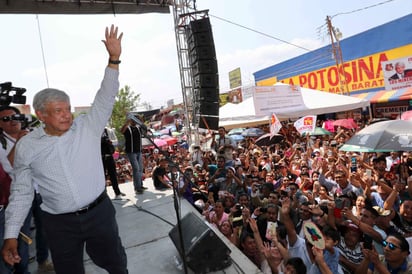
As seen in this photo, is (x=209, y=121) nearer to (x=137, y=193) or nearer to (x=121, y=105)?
(x=137, y=193)

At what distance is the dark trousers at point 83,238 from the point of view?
4.90 ft

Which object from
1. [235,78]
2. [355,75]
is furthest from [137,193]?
[235,78]

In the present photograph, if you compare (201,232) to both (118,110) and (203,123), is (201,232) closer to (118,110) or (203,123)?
(203,123)

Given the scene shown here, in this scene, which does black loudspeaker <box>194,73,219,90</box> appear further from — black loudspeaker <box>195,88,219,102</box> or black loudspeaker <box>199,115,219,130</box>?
black loudspeaker <box>199,115,219,130</box>

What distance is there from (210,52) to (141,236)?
5.29m

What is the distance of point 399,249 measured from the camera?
2445 millimetres

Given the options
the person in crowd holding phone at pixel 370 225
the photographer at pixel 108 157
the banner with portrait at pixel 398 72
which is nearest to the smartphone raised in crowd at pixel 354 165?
the person in crowd holding phone at pixel 370 225

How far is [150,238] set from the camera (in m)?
2.96

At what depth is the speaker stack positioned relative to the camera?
23.2ft

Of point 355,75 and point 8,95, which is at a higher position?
point 355,75

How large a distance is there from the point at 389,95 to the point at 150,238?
48.5ft

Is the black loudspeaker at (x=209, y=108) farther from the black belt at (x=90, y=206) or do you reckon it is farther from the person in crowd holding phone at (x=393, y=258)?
the black belt at (x=90, y=206)

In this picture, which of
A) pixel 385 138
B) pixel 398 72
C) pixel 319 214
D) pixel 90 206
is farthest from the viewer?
pixel 398 72

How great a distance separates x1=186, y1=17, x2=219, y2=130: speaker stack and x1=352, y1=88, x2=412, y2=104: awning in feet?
33.1
